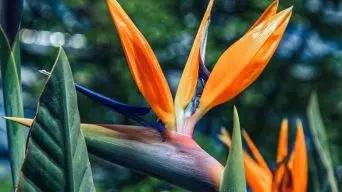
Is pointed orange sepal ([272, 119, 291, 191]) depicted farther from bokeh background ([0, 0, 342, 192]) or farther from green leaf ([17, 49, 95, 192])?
bokeh background ([0, 0, 342, 192])

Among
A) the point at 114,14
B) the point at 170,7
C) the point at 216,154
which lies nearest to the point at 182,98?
the point at 114,14

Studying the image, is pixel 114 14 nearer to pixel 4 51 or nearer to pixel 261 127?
pixel 4 51

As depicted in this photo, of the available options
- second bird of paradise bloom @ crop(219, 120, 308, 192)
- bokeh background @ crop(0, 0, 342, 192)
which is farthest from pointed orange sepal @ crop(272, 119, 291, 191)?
bokeh background @ crop(0, 0, 342, 192)

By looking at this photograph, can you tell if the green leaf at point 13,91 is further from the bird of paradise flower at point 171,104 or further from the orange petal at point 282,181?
the orange petal at point 282,181

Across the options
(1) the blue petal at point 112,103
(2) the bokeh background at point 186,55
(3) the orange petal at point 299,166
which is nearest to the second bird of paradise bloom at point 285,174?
(3) the orange petal at point 299,166

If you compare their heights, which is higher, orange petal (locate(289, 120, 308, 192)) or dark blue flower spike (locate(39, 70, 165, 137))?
dark blue flower spike (locate(39, 70, 165, 137))

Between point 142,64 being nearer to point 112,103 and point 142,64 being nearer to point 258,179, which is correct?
point 112,103

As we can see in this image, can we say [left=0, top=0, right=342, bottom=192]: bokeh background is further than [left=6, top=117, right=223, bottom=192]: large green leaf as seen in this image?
Yes
